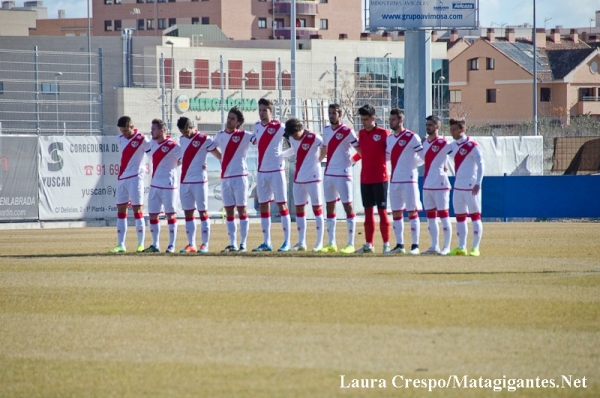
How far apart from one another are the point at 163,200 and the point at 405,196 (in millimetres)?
4271

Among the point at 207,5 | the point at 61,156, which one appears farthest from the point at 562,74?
the point at 61,156

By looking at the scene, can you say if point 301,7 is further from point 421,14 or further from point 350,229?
point 350,229

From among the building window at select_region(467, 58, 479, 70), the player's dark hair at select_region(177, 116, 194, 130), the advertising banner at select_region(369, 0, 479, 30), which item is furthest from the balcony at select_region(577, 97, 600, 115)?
the player's dark hair at select_region(177, 116, 194, 130)

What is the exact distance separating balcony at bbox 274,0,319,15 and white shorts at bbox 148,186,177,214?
8762cm

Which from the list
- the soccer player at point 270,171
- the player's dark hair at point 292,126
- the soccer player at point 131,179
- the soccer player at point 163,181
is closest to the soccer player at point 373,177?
the player's dark hair at point 292,126

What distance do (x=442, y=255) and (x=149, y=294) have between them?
617 centimetres

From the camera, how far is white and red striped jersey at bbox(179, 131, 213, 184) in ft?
58.5

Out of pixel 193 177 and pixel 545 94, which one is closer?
pixel 193 177

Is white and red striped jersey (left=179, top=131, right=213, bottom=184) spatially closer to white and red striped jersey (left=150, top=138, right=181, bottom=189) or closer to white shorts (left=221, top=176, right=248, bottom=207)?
white and red striped jersey (left=150, top=138, right=181, bottom=189)

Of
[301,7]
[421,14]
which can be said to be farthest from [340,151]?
[301,7]

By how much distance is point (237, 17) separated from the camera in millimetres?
102125

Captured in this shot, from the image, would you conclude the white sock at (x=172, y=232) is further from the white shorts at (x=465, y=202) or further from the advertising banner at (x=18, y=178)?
the advertising banner at (x=18, y=178)

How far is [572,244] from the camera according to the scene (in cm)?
1939

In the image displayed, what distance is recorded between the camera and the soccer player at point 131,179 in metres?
18.2
